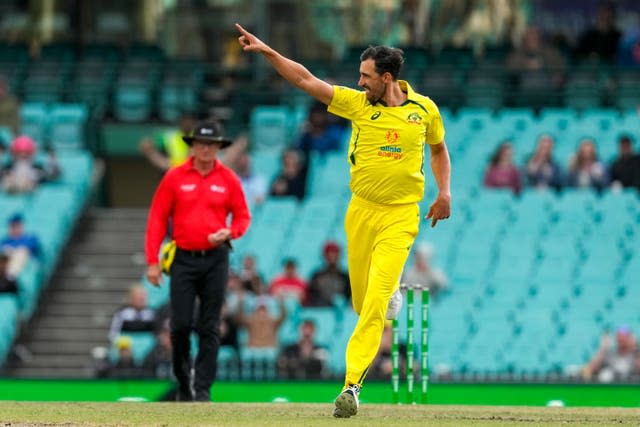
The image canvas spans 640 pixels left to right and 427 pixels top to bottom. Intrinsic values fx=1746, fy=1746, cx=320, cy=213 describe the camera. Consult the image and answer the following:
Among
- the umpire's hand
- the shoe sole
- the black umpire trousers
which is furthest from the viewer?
the black umpire trousers

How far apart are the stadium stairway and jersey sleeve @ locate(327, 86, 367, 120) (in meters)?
9.18

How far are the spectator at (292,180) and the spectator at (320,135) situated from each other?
2.31 feet

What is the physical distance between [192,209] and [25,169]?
978 cm

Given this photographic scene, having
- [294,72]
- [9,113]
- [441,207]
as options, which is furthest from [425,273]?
[294,72]

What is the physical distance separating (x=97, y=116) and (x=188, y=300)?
12332 millimetres

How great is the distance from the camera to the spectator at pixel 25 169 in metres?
23.2

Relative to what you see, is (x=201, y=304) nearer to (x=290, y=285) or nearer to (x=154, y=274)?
(x=154, y=274)

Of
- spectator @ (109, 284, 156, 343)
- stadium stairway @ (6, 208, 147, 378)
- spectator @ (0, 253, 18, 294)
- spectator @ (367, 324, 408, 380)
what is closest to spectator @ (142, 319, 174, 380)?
spectator @ (109, 284, 156, 343)

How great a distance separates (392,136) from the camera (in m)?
11.9

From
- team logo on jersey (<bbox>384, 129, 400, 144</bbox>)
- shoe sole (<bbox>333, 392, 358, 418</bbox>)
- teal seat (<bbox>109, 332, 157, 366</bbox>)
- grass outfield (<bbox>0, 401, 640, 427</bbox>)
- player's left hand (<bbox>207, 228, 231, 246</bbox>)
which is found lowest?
teal seat (<bbox>109, 332, 157, 366</bbox>)

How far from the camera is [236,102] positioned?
25875 mm

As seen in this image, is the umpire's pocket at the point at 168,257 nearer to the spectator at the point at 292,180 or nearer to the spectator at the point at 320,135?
the spectator at the point at 292,180

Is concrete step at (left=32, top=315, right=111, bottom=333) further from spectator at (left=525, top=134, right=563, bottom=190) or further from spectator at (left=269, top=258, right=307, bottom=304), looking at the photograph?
spectator at (left=525, top=134, right=563, bottom=190)

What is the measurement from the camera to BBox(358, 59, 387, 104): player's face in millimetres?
11727
